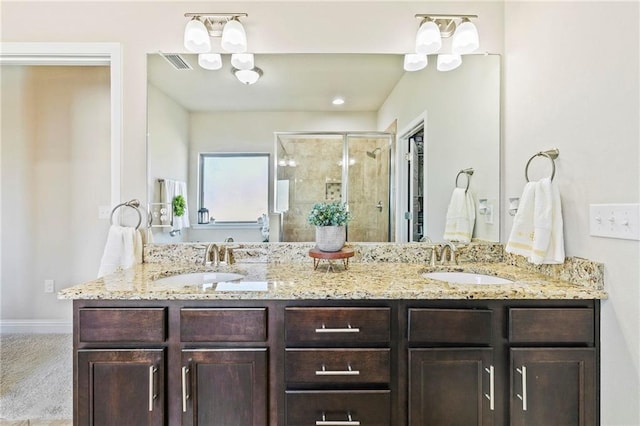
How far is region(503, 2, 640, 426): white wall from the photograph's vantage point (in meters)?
1.09

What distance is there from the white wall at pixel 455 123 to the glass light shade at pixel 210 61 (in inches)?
40.3

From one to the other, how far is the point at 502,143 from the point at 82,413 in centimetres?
245

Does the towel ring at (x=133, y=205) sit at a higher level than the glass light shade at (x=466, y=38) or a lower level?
lower

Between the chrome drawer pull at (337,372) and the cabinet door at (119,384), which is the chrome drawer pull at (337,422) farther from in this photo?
the cabinet door at (119,384)

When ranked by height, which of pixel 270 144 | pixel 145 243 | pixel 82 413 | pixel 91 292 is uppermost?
pixel 270 144

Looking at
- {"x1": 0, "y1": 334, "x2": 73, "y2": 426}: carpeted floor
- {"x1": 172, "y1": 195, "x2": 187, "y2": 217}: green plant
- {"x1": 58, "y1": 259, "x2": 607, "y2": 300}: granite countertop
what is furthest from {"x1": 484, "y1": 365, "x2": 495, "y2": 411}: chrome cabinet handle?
{"x1": 0, "y1": 334, "x2": 73, "y2": 426}: carpeted floor

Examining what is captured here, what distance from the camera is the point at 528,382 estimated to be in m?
1.19

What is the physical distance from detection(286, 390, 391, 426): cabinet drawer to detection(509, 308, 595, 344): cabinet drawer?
22.6 inches

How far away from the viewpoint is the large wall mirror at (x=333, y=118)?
1856 millimetres

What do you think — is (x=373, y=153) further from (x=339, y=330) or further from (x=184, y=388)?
(x=184, y=388)

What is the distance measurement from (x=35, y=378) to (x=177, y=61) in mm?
2371

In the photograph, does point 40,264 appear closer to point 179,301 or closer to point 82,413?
point 82,413

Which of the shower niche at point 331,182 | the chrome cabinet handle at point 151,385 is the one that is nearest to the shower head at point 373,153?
the shower niche at point 331,182

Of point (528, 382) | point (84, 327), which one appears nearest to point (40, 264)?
point (84, 327)
